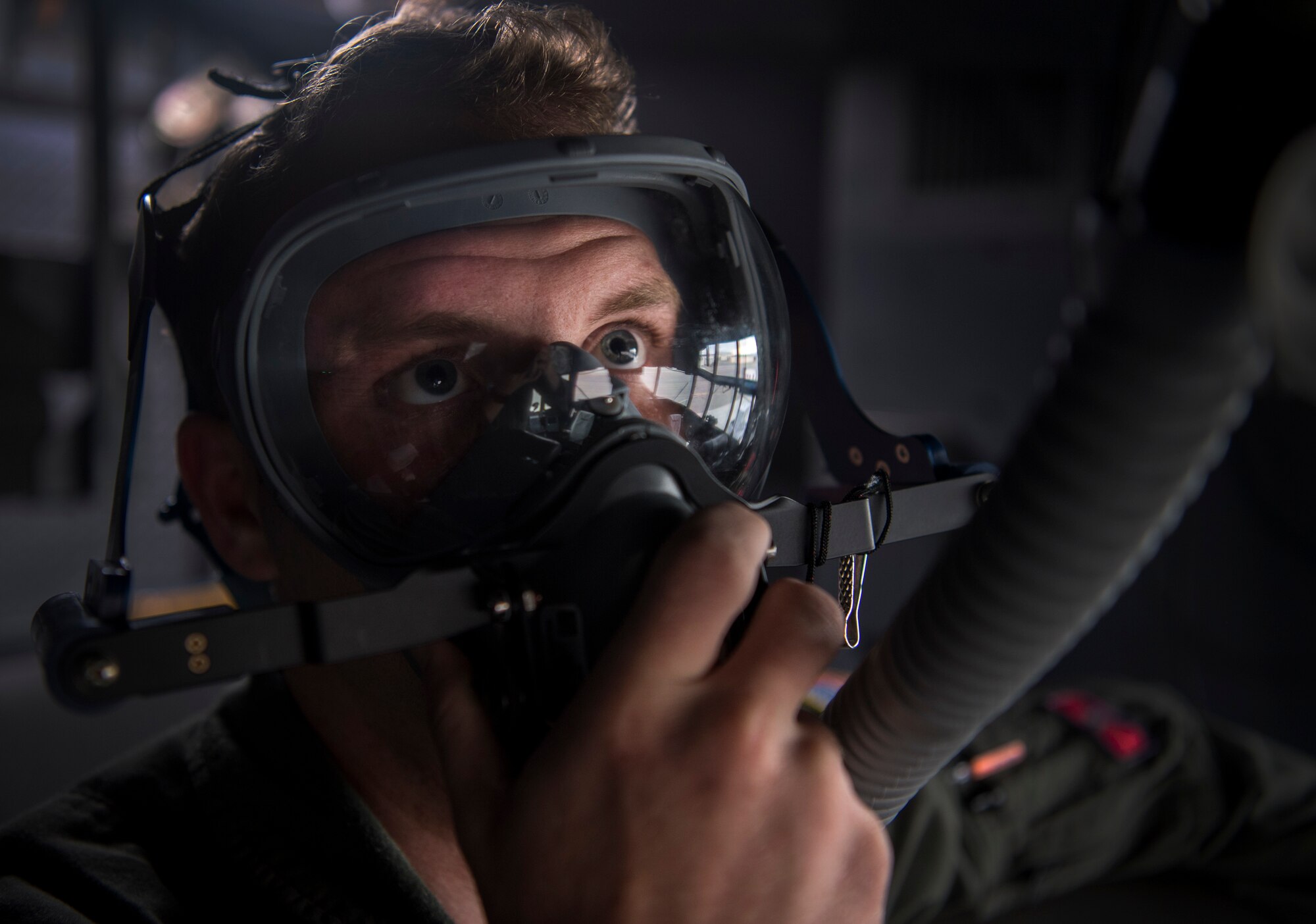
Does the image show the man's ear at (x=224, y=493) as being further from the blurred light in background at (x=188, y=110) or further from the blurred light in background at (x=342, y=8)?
the blurred light in background at (x=188, y=110)

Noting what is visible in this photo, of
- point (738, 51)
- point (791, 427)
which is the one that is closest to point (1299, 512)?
point (791, 427)

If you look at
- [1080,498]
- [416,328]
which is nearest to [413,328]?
[416,328]

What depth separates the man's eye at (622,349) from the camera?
101 centimetres

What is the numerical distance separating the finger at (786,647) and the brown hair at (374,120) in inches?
26.0

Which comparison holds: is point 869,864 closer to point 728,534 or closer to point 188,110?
point 728,534

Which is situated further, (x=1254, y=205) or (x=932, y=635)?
(x=932, y=635)

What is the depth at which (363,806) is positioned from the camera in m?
1.06

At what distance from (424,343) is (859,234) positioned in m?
2.22

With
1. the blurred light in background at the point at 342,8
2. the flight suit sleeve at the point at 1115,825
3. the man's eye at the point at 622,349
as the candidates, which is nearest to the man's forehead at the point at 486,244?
the man's eye at the point at 622,349

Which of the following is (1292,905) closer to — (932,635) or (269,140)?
(932,635)

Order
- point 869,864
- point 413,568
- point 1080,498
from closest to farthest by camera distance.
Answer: point 1080,498
point 869,864
point 413,568

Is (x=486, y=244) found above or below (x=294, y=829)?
above

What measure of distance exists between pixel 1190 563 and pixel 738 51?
206 cm

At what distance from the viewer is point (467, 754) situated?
694 millimetres
